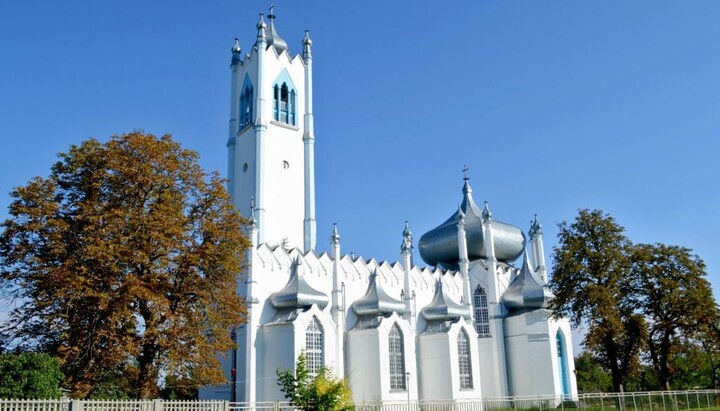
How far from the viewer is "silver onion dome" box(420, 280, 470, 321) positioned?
38.0 meters

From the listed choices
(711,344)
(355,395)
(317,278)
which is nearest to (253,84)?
(317,278)

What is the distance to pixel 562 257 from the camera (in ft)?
98.1

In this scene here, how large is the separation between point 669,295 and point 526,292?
12278 millimetres

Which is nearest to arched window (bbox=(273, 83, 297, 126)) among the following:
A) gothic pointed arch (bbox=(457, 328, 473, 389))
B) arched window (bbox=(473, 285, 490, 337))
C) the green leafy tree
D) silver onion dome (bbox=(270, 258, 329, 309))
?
silver onion dome (bbox=(270, 258, 329, 309))

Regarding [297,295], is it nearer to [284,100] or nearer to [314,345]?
[314,345]

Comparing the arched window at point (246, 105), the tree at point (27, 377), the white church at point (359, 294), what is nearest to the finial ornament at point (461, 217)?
the white church at point (359, 294)

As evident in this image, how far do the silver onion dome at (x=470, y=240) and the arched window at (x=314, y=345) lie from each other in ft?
53.1

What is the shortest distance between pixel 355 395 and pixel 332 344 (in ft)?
11.0

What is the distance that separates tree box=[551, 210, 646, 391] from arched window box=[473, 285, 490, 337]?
451 inches

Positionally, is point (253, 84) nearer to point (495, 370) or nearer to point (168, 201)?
point (168, 201)

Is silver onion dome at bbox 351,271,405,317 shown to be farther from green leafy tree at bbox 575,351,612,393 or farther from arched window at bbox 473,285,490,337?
green leafy tree at bbox 575,351,612,393

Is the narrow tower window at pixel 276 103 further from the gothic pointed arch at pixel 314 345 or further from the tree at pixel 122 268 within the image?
the tree at pixel 122 268

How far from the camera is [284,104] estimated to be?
41344 mm

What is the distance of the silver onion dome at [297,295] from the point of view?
3186 cm
